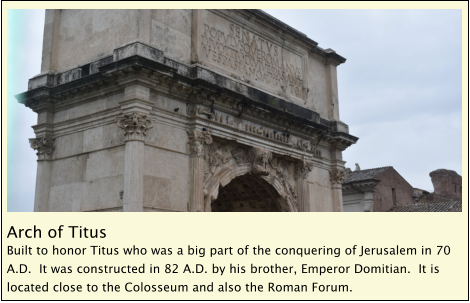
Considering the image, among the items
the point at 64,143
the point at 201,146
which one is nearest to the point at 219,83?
the point at 201,146

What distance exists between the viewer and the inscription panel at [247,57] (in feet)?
48.3

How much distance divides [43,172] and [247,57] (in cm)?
666

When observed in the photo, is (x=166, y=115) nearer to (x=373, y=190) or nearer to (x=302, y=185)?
(x=302, y=185)

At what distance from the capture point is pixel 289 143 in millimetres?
16766

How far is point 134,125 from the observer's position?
40.3 ft

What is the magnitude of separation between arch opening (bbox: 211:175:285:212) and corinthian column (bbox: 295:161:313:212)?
2.31 ft

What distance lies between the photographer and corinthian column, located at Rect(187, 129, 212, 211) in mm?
13281

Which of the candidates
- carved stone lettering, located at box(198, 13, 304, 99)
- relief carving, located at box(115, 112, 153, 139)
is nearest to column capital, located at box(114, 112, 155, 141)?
relief carving, located at box(115, 112, 153, 139)

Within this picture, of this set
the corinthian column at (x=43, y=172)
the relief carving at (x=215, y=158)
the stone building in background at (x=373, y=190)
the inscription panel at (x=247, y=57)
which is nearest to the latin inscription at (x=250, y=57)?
the inscription panel at (x=247, y=57)

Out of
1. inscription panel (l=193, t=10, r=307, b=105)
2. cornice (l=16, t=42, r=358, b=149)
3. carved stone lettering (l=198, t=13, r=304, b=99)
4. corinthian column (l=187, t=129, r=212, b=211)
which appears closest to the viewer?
cornice (l=16, t=42, r=358, b=149)

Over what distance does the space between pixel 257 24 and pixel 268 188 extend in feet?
16.6

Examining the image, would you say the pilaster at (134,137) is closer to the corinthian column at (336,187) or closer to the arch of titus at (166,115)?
the arch of titus at (166,115)

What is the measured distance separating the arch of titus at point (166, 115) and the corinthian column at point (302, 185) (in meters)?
0.03

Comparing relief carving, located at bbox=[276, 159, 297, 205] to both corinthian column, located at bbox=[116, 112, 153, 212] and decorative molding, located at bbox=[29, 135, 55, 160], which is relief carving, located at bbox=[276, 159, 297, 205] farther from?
decorative molding, located at bbox=[29, 135, 55, 160]
